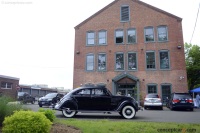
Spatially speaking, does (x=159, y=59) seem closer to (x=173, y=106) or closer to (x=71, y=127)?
(x=173, y=106)

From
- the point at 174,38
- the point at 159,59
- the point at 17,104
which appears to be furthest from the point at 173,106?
the point at 17,104

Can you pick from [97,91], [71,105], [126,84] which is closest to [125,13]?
[126,84]

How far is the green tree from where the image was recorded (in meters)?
40.0

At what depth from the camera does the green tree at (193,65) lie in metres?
40.0

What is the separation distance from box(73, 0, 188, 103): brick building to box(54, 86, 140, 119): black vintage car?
12.2 metres

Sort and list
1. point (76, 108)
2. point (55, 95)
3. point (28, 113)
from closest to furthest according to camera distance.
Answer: point (28, 113), point (76, 108), point (55, 95)

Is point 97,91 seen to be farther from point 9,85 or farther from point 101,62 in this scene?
point 9,85

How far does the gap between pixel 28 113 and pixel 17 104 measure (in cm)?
236

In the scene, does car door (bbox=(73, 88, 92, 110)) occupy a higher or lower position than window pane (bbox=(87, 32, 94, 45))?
lower

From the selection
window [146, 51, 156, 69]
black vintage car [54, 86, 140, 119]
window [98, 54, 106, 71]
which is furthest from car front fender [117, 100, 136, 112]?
window [98, 54, 106, 71]

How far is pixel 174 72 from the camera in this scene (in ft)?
74.1

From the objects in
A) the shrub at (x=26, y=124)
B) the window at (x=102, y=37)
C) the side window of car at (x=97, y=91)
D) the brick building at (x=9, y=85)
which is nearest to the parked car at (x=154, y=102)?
the side window of car at (x=97, y=91)

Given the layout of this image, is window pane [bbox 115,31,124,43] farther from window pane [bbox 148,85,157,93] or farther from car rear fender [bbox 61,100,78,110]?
car rear fender [bbox 61,100,78,110]

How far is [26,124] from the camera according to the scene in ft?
15.4
